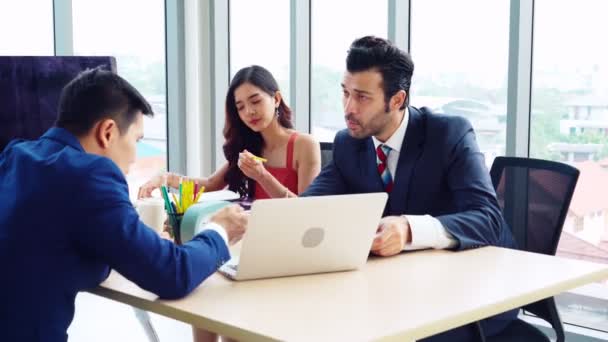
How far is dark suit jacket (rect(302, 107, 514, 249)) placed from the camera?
2076 millimetres

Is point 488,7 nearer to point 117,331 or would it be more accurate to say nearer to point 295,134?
point 295,134

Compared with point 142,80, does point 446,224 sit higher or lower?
lower

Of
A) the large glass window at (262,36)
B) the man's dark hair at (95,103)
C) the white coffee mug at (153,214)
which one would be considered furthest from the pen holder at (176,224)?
the large glass window at (262,36)

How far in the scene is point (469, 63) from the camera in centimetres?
350

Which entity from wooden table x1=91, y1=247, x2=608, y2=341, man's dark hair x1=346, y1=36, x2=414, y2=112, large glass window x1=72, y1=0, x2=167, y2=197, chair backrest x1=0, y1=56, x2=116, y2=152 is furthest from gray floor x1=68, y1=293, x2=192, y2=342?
wooden table x1=91, y1=247, x2=608, y2=341

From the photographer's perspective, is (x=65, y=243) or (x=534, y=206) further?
(x=534, y=206)

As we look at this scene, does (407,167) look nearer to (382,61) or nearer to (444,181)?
(444,181)

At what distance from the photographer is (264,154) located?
309 cm

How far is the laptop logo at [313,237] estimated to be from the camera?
1710 millimetres

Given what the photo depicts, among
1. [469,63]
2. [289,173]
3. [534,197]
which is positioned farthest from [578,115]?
[289,173]

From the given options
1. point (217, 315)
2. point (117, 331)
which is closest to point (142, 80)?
point (117, 331)

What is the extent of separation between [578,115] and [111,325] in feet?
7.36

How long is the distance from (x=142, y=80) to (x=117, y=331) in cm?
153

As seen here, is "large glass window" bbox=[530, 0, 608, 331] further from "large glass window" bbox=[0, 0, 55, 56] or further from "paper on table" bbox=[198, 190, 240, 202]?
"large glass window" bbox=[0, 0, 55, 56]
